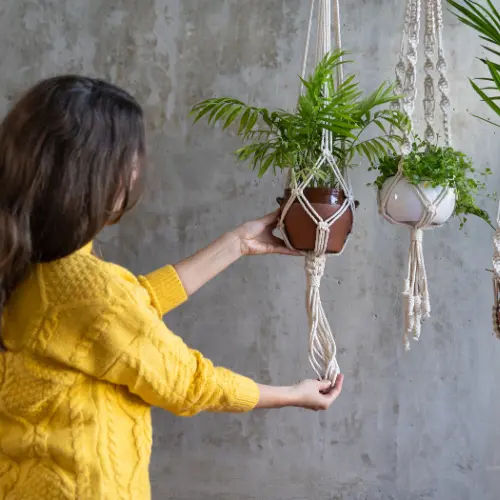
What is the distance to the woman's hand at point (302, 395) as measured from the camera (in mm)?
1550

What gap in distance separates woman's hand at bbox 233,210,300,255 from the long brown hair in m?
0.64

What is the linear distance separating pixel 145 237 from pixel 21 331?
127 cm

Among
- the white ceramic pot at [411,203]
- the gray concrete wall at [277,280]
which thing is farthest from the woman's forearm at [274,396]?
the gray concrete wall at [277,280]

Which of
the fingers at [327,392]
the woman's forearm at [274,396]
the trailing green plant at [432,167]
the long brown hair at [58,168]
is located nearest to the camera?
the long brown hair at [58,168]

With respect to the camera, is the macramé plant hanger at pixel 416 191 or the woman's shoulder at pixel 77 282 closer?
the woman's shoulder at pixel 77 282

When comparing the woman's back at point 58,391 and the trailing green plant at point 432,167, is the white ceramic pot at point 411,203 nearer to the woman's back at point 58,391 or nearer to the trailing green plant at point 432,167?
the trailing green plant at point 432,167

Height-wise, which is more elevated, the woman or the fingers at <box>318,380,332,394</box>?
the woman

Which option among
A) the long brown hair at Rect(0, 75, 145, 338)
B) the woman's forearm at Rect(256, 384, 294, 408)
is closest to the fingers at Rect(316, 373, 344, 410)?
the woman's forearm at Rect(256, 384, 294, 408)

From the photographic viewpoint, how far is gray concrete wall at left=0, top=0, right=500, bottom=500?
8.32 ft

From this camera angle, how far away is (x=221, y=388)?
4.68ft

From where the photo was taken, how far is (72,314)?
1284 millimetres

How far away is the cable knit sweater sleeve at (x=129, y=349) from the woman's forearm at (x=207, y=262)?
45 cm

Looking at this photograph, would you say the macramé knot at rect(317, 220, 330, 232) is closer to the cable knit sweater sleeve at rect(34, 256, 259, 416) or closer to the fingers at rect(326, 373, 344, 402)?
the fingers at rect(326, 373, 344, 402)

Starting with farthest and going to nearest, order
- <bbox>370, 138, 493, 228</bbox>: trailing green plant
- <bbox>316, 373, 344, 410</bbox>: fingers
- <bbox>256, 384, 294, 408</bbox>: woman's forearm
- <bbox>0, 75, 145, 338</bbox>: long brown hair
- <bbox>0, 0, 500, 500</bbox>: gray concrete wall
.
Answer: <bbox>0, 0, 500, 500</bbox>: gray concrete wall
<bbox>370, 138, 493, 228</bbox>: trailing green plant
<bbox>316, 373, 344, 410</bbox>: fingers
<bbox>256, 384, 294, 408</bbox>: woman's forearm
<bbox>0, 75, 145, 338</bbox>: long brown hair
